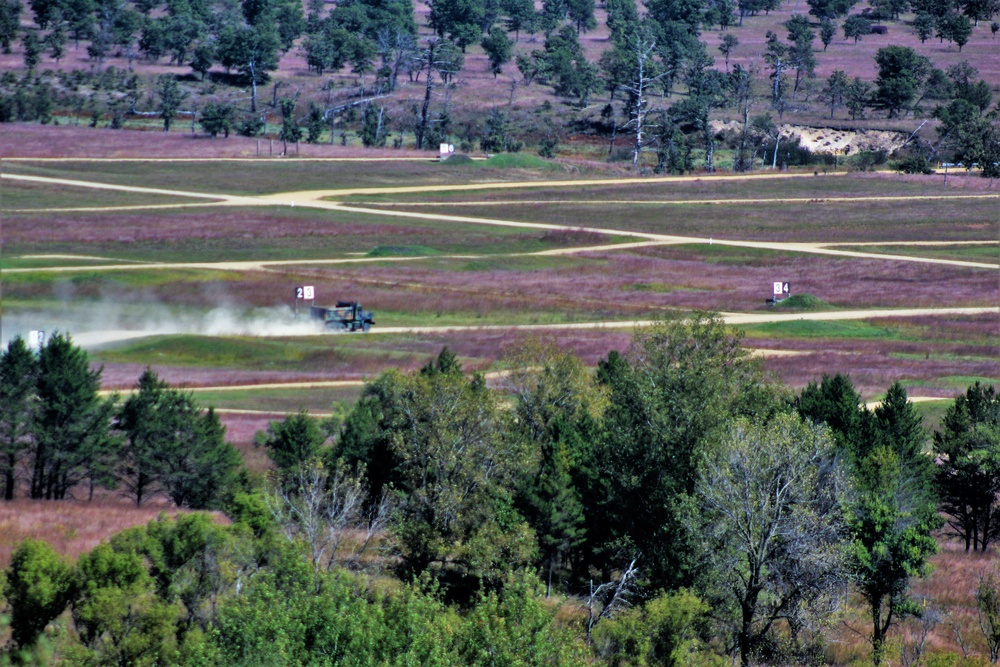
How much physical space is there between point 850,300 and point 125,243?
51.6 metres

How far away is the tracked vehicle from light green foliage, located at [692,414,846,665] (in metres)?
44.7

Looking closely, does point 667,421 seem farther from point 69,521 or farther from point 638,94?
point 638,94

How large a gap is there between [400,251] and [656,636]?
240 ft

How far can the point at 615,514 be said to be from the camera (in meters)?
35.5

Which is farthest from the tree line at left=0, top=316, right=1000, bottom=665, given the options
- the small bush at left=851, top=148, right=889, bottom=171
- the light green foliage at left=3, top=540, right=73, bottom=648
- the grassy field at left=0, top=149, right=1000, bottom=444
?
the small bush at left=851, top=148, right=889, bottom=171

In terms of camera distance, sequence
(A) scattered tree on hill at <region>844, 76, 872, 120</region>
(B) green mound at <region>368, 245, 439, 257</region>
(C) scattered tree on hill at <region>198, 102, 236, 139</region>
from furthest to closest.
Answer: (A) scattered tree on hill at <region>844, 76, 872, 120</region> < (C) scattered tree on hill at <region>198, 102, 236, 139</region> < (B) green mound at <region>368, 245, 439, 257</region>

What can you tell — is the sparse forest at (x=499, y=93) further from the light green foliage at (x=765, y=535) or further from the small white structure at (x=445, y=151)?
the light green foliage at (x=765, y=535)

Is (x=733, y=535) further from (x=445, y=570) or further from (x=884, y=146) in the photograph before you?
(x=884, y=146)

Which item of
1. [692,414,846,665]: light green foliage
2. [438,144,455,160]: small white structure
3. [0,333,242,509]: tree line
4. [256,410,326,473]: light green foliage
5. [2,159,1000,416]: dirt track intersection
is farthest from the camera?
[438,144,455,160]: small white structure

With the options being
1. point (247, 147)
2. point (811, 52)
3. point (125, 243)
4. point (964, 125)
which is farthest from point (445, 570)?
point (811, 52)

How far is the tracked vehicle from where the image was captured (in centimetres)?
7325

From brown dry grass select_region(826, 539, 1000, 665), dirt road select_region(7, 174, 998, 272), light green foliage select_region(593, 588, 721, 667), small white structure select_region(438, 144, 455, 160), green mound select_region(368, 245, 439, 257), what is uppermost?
light green foliage select_region(593, 588, 721, 667)

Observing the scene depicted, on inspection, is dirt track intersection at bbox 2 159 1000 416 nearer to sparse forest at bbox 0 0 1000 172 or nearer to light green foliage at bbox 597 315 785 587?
sparse forest at bbox 0 0 1000 172

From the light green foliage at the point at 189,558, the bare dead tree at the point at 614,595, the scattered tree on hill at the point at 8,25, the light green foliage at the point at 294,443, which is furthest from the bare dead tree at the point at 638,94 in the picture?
the light green foliage at the point at 189,558
